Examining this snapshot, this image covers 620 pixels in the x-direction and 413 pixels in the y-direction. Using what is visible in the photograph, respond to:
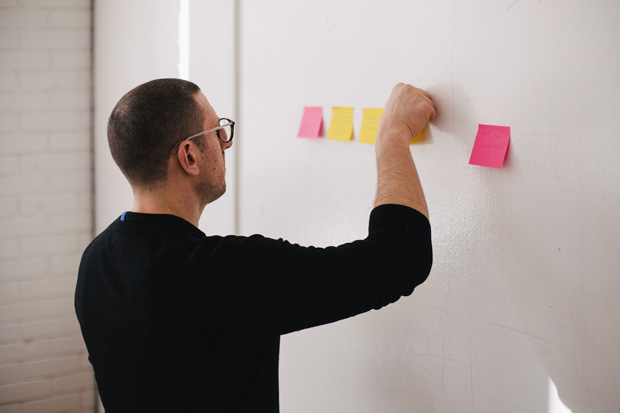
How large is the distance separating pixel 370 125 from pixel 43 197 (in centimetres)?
202

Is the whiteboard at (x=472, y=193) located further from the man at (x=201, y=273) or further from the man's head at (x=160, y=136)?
the man's head at (x=160, y=136)

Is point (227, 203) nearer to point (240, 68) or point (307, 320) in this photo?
point (240, 68)

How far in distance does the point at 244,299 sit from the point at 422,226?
357 millimetres

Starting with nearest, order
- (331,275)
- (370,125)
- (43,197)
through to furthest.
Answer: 1. (331,275)
2. (370,125)
3. (43,197)

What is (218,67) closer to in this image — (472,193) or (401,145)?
(401,145)

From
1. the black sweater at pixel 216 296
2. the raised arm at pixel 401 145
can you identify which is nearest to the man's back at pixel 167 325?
the black sweater at pixel 216 296

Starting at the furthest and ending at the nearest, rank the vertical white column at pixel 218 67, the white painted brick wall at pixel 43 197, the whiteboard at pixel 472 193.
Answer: the white painted brick wall at pixel 43 197
the vertical white column at pixel 218 67
the whiteboard at pixel 472 193

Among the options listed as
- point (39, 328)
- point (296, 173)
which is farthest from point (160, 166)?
point (39, 328)

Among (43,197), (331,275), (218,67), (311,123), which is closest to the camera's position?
(331,275)

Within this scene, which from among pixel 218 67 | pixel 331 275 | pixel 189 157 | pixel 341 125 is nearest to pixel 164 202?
pixel 189 157

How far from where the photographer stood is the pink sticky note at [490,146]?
1.11 meters

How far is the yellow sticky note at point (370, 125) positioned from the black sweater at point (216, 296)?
388mm

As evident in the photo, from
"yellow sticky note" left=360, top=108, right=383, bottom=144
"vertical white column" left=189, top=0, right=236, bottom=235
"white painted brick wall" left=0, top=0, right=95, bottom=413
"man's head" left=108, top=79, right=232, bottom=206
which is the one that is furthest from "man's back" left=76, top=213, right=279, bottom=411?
"white painted brick wall" left=0, top=0, right=95, bottom=413

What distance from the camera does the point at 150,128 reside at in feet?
3.78
